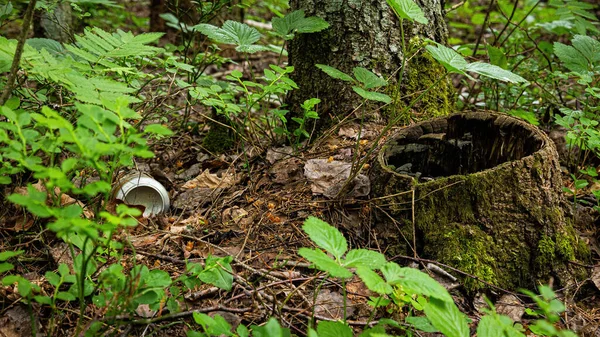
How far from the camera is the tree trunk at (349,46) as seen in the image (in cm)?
321

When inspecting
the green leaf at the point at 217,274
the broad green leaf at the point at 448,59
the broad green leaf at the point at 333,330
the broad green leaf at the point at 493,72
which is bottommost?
the green leaf at the point at 217,274

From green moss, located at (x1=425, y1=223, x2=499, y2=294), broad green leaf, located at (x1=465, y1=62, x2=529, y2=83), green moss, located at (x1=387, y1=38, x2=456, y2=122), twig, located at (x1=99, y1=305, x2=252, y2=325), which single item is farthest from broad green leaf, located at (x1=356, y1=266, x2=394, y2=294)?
green moss, located at (x1=387, y1=38, x2=456, y2=122)

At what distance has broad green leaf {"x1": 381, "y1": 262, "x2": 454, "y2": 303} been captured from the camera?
1.58m

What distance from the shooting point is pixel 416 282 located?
5.28 feet

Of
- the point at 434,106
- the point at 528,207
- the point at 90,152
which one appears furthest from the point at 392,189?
the point at 90,152

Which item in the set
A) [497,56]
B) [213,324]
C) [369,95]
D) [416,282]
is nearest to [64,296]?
[213,324]

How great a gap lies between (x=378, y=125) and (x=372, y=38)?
0.54 metres

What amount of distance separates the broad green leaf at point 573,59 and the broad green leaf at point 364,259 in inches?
86.5

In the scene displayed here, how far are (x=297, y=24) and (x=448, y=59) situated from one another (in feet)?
3.86

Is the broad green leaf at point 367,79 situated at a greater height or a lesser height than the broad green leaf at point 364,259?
greater

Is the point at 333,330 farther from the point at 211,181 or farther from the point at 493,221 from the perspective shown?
the point at 211,181

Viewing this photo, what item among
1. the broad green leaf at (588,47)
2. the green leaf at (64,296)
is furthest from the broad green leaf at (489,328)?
the broad green leaf at (588,47)

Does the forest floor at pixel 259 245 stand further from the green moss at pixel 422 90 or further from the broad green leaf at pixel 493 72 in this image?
the broad green leaf at pixel 493 72

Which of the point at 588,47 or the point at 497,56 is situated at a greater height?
the point at 588,47
